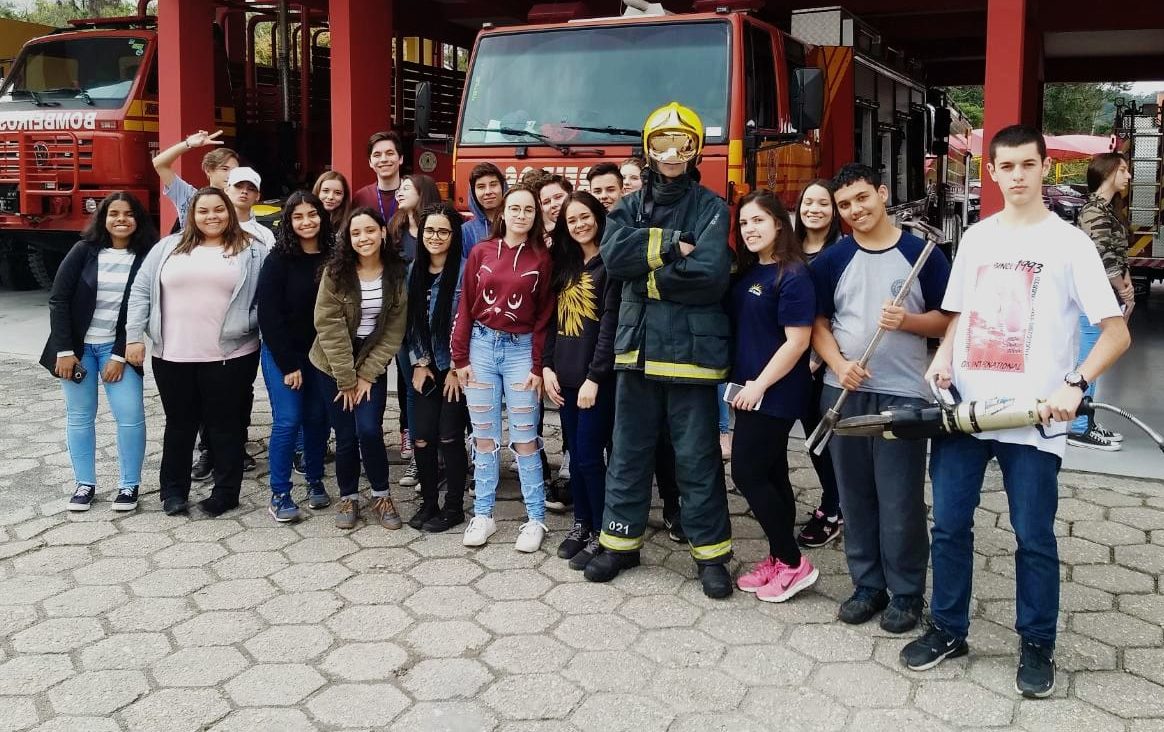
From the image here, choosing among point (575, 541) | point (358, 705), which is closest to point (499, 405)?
point (575, 541)

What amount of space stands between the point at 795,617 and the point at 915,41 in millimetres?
12663

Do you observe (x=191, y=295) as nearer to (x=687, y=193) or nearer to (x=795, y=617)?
(x=687, y=193)

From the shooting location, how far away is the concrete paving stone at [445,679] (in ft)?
10.6

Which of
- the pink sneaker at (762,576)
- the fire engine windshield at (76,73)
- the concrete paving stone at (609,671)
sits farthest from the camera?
the fire engine windshield at (76,73)

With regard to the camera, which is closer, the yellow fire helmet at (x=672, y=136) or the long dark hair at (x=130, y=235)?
the yellow fire helmet at (x=672, y=136)

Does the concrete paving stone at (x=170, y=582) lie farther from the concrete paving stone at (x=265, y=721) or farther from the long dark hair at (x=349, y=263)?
the long dark hair at (x=349, y=263)

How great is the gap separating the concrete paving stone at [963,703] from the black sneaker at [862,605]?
0.46 metres

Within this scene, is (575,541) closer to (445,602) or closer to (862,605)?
(445,602)

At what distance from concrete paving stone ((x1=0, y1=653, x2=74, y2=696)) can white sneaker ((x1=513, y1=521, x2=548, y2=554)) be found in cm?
174

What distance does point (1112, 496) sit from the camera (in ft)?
17.0

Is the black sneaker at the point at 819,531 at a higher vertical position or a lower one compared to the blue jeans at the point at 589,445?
lower

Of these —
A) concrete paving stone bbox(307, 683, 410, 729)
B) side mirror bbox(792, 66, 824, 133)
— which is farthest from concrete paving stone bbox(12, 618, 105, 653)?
side mirror bbox(792, 66, 824, 133)

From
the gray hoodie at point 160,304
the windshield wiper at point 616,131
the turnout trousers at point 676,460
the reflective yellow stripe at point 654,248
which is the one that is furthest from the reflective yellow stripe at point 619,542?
the windshield wiper at point 616,131

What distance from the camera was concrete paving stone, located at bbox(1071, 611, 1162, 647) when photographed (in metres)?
3.59
